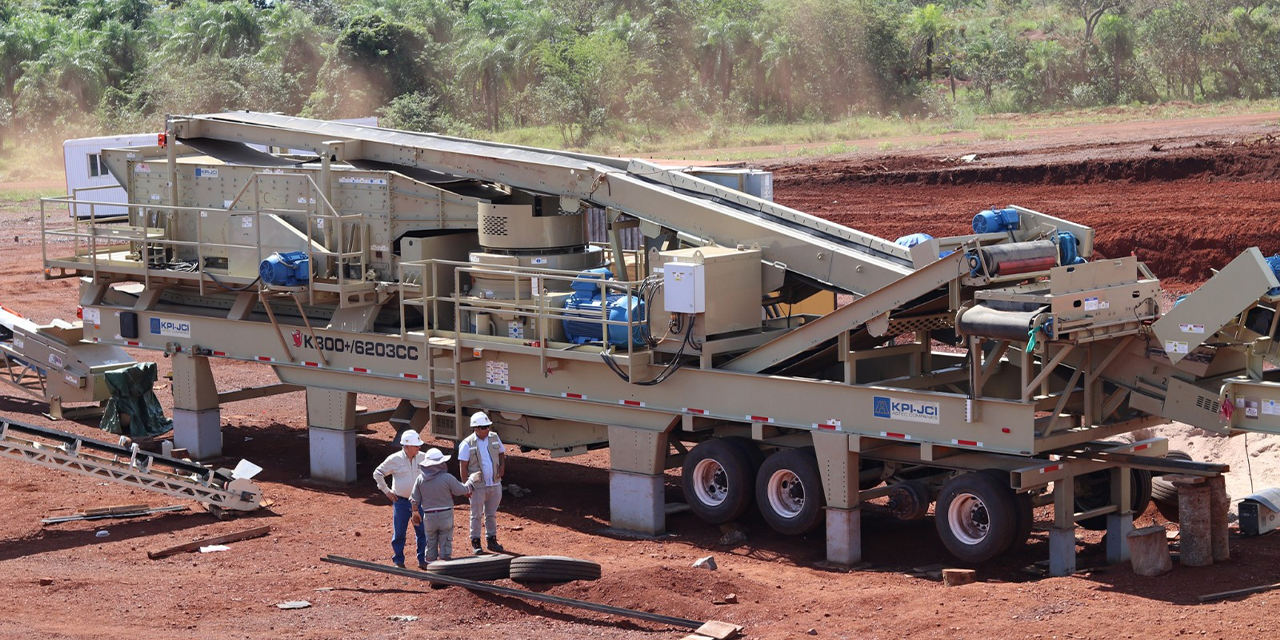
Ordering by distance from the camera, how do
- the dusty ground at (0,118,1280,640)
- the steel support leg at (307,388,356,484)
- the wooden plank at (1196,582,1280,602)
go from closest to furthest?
the dusty ground at (0,118,1280,640) < the wooden plank at (1196,582,1280,602) < the steel support leg at (307,388,356,484)

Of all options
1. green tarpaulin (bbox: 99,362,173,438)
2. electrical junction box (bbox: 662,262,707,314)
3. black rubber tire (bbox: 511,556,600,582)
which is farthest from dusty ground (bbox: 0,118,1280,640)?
electrical junction box (bbox: 662,262,707,314)

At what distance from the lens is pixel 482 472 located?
13195mm

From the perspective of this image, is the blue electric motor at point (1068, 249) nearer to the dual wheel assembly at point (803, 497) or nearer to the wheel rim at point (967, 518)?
the dual wheel assembly at point (803, 497)

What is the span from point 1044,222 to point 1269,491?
10.3 ft

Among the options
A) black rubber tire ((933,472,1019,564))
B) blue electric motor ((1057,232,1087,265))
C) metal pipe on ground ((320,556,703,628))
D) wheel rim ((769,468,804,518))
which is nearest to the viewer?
metal pipe on ground ((320,556,703,628))

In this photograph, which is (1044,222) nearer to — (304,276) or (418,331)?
(418,331)

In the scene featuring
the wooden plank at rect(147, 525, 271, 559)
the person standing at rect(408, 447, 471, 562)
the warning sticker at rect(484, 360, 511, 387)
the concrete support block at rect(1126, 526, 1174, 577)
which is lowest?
the wooden plank at rect(147, 525, 271, 559)

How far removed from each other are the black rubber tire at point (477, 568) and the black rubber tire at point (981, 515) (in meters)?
3.66

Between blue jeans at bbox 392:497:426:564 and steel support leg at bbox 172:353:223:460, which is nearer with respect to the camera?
blue jeans at bbox 392:497:426:564

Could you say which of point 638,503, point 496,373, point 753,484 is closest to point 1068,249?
point 753,484

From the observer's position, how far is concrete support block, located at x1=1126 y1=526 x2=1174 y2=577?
475 inches

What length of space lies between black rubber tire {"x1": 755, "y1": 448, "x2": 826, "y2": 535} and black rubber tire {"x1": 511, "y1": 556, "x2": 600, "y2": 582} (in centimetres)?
228

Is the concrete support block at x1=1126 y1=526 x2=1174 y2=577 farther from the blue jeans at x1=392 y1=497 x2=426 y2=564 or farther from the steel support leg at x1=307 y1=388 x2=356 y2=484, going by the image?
the steel support leg at x1=307 y1=388 x2=356 y2=484

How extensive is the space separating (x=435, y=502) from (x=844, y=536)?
11.5 ft
